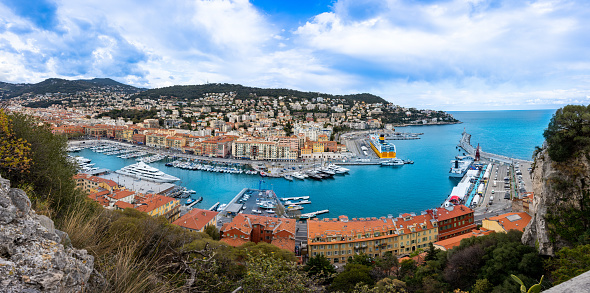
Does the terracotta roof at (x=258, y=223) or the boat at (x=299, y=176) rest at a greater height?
the terracotta roof at (x=258, y=223)

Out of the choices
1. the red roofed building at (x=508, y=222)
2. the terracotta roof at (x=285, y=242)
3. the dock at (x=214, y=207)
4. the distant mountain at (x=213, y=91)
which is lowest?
the dock at (x=214, y=207)

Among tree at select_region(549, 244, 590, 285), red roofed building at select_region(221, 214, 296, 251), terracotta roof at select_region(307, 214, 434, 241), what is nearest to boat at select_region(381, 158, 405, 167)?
terracotta roof at select_region(307, 214, 434, 241)

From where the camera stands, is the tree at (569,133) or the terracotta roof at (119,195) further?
the terracotta roof at (119,195)

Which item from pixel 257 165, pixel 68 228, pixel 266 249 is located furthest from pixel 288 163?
pixel 68 228

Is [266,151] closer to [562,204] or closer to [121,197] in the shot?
[121,197]

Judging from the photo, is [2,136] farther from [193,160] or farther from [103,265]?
[193,160]

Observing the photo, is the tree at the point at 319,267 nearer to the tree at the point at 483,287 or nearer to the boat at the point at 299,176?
the tree at the point at 483,287

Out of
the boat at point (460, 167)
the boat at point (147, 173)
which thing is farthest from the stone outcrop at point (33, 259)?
the boat at point (460, 167)
